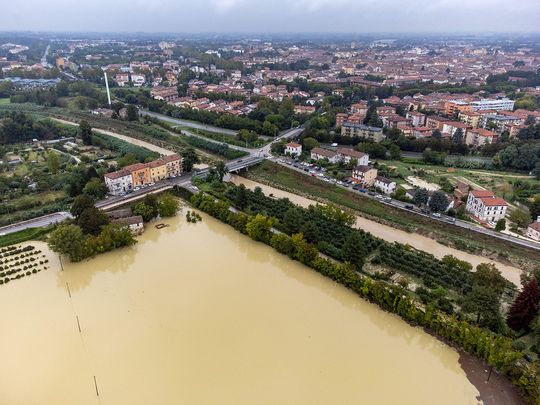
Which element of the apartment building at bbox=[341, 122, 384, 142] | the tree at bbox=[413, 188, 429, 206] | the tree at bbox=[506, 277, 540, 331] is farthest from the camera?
the apartment building at bbox=[341, 122, 384, 142]

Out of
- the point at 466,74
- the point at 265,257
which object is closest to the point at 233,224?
the point at 265,257

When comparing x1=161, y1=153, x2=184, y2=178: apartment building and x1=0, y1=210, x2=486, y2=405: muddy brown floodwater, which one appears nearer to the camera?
x1=0, y1=210, x2=486, y2=405: muddy brown floodwater

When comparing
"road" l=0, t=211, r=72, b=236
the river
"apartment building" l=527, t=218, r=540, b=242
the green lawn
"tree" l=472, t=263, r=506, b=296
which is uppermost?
"tree" l=472, t=263, r=506, b=296

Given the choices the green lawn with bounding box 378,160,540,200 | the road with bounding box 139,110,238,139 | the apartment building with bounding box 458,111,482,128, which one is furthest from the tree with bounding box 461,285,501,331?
the apartment building with bounding box 458,111,482,128

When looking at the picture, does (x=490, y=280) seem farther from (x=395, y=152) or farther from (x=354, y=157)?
(x=395, y=152)

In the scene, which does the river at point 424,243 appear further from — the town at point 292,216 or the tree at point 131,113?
the tree at point 131,113

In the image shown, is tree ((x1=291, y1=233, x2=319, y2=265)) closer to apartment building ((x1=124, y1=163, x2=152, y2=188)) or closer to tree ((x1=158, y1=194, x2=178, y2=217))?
tree ((x1=158, y1=194, x2=178, y2=217))

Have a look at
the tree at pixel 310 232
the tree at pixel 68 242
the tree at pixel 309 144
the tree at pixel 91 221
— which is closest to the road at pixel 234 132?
the tree at pixel 309 144

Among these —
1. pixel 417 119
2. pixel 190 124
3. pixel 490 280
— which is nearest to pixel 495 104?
pixel 417 119
